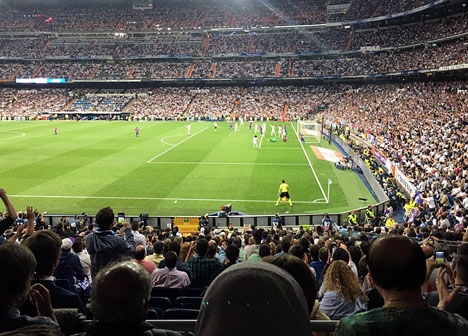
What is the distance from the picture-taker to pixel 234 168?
3259cm

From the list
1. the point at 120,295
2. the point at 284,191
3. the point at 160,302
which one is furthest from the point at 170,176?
the point at 120,295

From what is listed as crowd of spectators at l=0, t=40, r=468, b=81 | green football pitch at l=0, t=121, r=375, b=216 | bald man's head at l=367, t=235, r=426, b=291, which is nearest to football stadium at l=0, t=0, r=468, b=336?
bald man's head at l=367, t=235, r=426, b=291

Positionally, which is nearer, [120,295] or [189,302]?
[120,295]

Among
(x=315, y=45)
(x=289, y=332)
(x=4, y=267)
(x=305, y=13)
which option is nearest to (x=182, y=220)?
(x=4, y=267)

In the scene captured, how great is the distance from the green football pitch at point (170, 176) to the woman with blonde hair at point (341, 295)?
56.2 feet

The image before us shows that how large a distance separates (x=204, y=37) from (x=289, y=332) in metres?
100.0

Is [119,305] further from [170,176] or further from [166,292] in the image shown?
[170,176]

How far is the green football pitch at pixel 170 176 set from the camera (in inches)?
938

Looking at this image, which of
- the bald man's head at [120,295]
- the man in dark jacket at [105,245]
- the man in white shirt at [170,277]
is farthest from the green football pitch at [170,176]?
the bald man's head at [120,295]

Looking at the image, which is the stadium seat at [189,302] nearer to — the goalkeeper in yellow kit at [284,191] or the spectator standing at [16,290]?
the spectator standing at [16,290]

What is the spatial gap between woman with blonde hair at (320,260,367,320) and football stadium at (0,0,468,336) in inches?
0.8

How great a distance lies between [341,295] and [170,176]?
25652 mm

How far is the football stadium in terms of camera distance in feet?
7.57

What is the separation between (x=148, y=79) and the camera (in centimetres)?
8725
